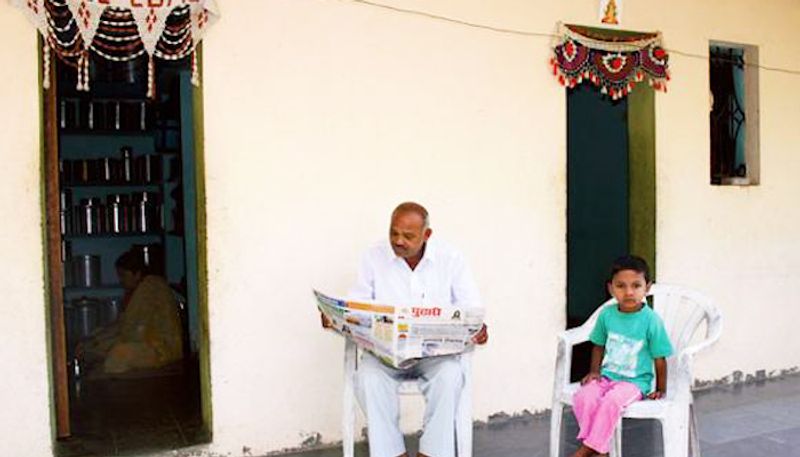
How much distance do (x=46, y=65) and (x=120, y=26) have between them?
339mm

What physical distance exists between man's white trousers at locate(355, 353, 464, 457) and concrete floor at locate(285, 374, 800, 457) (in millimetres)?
675

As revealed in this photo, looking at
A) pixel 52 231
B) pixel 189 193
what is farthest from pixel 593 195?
pixel 52 231

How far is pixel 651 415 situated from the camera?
9.99 ft

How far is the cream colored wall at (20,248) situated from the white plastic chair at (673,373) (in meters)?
2.09

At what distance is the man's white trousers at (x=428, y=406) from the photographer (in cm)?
320

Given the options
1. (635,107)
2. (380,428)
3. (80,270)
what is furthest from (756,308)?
(80,270)

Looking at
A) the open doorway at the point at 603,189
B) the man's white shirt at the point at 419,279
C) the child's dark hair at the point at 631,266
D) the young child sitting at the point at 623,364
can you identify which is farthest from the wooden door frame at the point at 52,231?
the open doorway at the point at 603,189

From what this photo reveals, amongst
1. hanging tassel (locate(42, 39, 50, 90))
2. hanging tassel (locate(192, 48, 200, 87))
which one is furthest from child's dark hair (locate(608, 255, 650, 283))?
hanging tassel (locate(42, 39, 50, 90))

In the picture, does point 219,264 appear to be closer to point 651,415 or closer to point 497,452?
point 497,452

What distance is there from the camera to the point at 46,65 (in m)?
3.38

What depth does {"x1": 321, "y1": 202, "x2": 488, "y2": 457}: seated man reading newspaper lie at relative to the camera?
320cm

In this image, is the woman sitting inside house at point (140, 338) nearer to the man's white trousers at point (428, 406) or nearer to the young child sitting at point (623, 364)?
the man's white trousers at point (428, 406)

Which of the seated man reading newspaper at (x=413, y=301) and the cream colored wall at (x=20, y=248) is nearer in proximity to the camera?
the seated man reading newspaper at (x=413, y=301)

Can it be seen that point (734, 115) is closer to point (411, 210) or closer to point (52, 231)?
point (411, 210)
